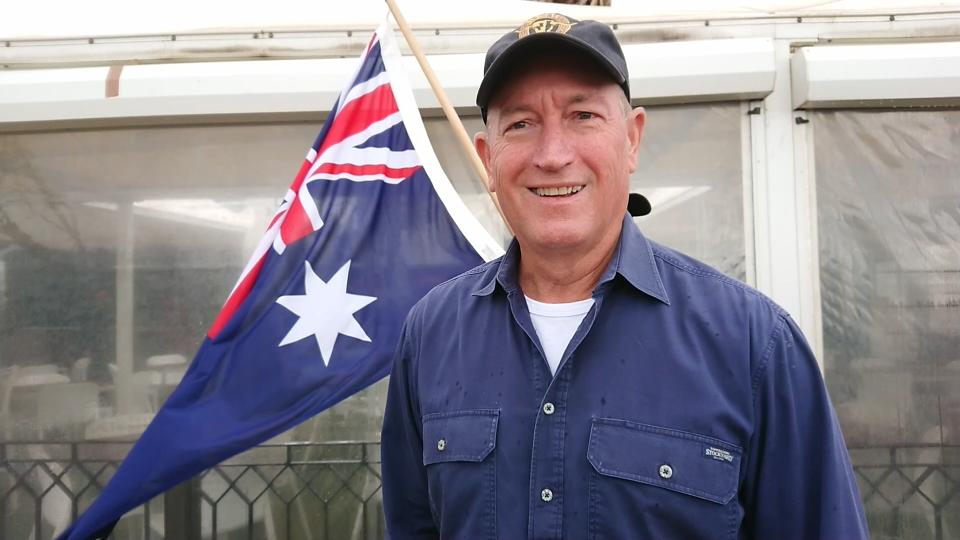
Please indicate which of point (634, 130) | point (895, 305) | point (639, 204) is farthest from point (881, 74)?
point (634, 130)

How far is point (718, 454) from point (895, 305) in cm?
252

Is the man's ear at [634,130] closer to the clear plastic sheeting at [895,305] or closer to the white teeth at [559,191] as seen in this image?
the white teeth at [559,191]

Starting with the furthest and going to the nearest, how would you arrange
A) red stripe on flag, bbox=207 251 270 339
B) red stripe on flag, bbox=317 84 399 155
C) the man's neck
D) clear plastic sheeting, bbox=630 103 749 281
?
1. clear plastic sheeting, bbox=630 103 749 281
2. red stripe on flag, bbox=317 84 399 155
3. red stripe on flag, bbox=207 251 270 339
4. the man's neck

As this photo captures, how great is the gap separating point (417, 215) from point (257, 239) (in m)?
0.92

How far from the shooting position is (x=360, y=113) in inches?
137

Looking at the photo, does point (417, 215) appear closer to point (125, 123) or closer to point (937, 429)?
point (125, 123)

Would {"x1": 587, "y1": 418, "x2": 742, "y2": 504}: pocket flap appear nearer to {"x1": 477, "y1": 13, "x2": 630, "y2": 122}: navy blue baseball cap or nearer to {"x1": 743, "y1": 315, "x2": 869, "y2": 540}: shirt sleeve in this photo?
{"x1": 743, "y1": 315, "x2": 869, "y2": 540}: shirt sleeve

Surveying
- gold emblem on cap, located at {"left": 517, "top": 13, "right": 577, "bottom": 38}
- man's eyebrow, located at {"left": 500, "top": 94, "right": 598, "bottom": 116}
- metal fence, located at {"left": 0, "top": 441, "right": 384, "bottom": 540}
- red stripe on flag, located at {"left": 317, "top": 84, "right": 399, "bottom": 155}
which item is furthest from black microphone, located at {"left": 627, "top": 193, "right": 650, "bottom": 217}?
metal fence, located at {"left": 0, "top": 441, "right": 384, "bottom": 540}

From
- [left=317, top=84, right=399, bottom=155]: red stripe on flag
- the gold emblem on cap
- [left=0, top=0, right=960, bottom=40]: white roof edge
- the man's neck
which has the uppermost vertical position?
[left=0, top=0, right=960, bottom=40]: white roof edge

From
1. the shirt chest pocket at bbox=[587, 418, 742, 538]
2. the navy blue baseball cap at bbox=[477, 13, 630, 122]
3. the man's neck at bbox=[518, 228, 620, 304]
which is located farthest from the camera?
the man's neck at bbox=[518, 228, 620, 304]

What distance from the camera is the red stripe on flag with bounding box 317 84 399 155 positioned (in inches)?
136

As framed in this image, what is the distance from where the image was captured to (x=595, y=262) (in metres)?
1.72

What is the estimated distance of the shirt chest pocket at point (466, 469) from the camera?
63.6 inches

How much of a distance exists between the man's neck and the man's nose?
0.19m
